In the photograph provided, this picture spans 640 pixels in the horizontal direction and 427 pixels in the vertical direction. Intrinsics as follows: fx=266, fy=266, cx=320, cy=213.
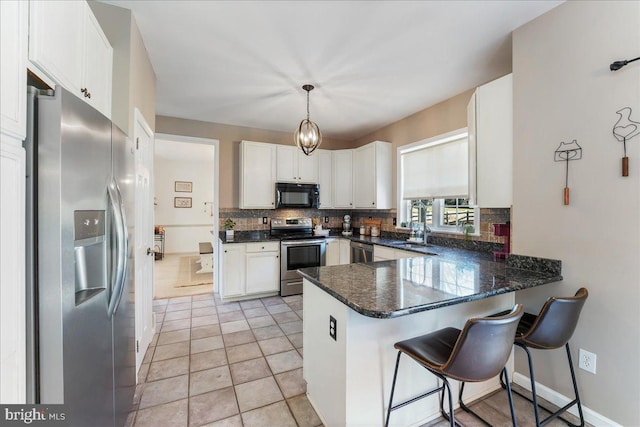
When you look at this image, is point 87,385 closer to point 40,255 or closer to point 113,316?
point 113,316

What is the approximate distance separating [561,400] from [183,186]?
8322 mm

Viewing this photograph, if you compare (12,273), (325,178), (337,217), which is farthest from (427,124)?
(12,273)

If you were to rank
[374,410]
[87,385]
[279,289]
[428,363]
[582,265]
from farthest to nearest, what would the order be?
1. [279,289]
2. [582,265]
3. [374,410]
4. [428,363]
5. [87,385]

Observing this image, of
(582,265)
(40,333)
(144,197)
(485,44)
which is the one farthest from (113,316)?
(485,44)

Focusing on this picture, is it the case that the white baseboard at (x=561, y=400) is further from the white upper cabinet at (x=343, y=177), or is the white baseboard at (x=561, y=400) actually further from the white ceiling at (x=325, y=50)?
the white upper cabinet at (x=343, y=177)

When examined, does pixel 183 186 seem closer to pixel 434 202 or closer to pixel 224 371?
pixel 224 371

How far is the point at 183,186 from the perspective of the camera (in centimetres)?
765

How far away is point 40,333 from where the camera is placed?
2.89 feet

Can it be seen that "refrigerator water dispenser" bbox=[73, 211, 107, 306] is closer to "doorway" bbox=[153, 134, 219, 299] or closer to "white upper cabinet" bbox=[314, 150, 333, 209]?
"white upper cabinet" bbox=[314, 150, 333, 209]

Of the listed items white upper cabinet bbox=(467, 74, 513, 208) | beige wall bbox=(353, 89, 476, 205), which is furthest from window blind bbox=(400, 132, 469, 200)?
white upper cabinet bbox=(467, 74, 513, 208)

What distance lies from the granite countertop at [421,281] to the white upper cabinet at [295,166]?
2.75 meters

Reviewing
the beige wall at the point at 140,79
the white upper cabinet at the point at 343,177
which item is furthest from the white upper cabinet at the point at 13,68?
the white upper cabinet at the point at 343,177

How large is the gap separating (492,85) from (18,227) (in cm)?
287

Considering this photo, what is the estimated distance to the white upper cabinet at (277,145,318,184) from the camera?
440 centimetres
